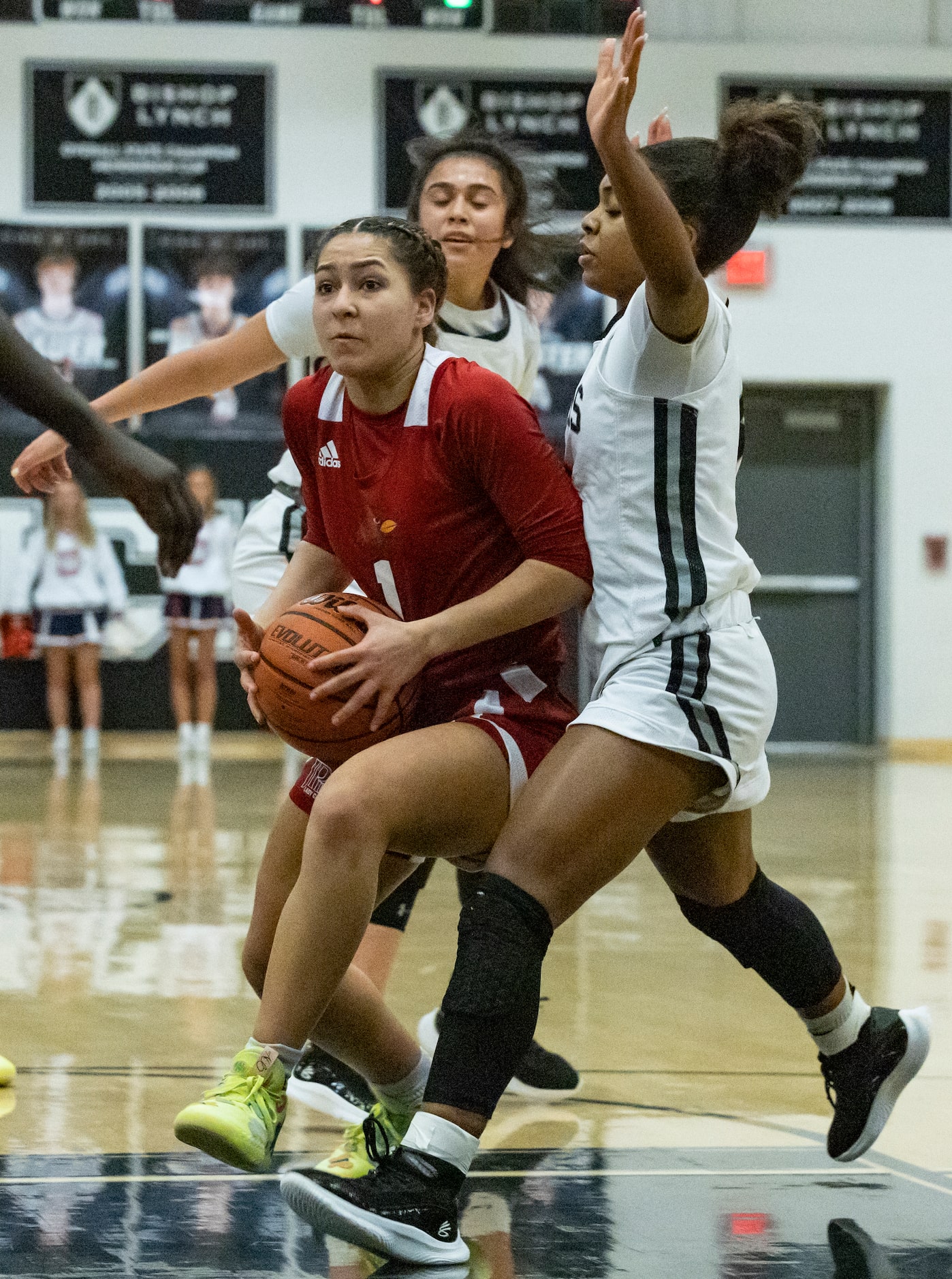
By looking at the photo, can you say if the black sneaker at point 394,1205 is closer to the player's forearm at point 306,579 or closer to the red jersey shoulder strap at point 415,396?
the player's forearm at point 306,579

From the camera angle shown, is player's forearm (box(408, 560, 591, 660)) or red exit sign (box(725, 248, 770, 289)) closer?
player's forearm (box(408, 560, 591, 660))

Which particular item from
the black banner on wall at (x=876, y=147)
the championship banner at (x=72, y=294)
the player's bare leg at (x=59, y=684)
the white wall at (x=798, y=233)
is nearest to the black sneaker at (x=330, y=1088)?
the player's bare leg at (x=59, y=684)

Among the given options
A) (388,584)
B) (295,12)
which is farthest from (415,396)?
(295,12)

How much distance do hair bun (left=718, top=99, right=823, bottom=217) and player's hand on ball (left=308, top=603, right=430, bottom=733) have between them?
86 cm

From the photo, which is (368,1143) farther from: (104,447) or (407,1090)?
(104,447)

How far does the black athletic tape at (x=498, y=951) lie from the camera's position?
2.40 m

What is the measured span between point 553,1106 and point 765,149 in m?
1.85

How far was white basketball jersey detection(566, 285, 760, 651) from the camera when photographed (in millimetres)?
2533

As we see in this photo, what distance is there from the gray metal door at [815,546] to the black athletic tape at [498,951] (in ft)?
32.5

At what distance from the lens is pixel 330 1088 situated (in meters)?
3.32

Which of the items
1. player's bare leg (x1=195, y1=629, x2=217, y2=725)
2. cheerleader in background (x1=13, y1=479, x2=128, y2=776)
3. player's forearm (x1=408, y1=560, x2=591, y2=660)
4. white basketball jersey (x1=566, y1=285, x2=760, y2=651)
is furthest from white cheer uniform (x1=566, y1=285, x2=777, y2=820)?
cheerleader in background (x1=13, y1=479, x2=128, y2=776)

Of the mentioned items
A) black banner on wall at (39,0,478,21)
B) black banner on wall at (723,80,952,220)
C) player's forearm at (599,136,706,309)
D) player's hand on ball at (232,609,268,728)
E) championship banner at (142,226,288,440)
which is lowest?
player's hand on ball at (232,609,268,728)

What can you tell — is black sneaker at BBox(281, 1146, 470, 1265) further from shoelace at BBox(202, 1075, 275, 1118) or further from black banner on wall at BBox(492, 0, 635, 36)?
black banner on wall at BBox(492, 0, 635, 36)

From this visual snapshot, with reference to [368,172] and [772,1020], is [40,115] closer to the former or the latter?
[368,172]
